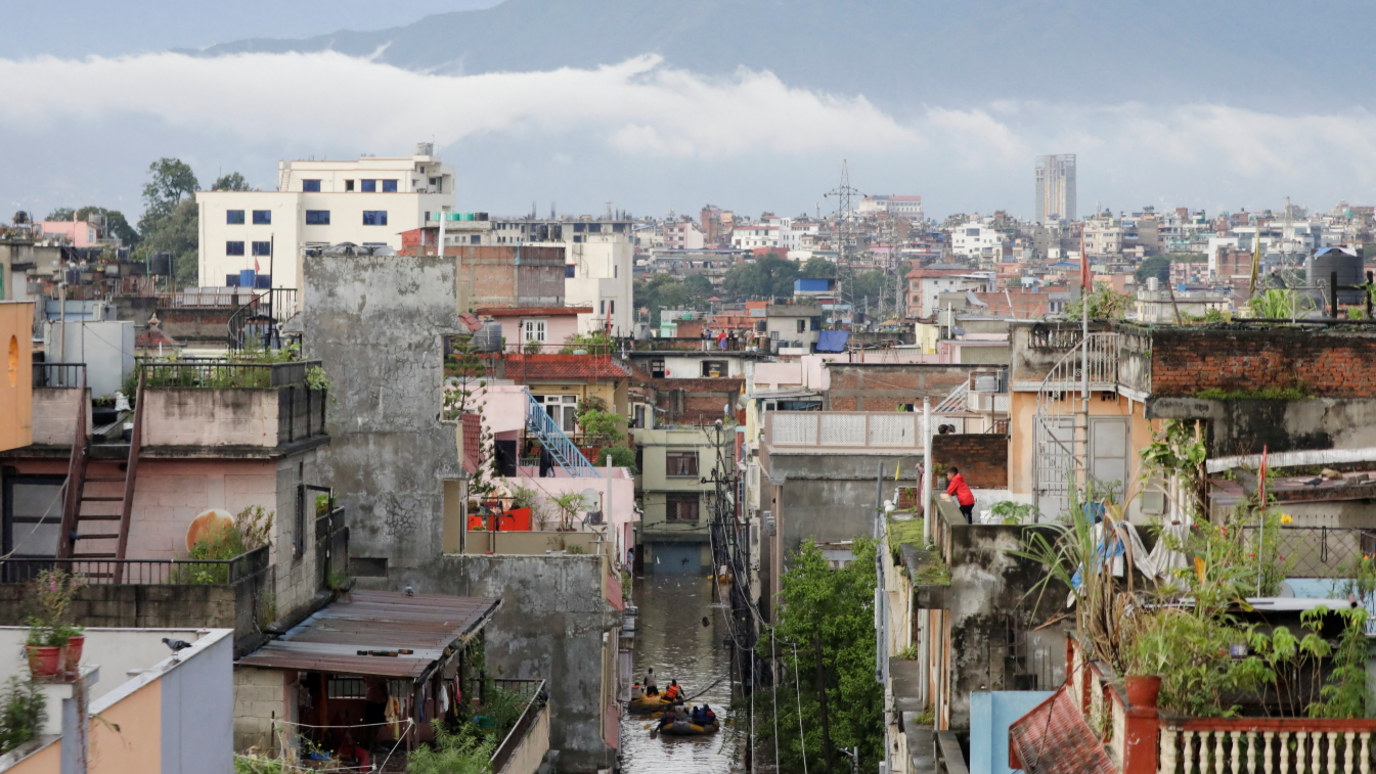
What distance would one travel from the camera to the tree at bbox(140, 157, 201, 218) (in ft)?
481

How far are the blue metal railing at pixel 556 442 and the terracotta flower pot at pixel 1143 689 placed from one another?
27868 millimetres

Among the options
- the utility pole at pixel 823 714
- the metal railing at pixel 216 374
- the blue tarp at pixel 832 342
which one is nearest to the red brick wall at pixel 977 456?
the utility pole at pixel 823 714

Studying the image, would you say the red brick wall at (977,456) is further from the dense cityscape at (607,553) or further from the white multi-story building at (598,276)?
the white multi-story building at (598,276)

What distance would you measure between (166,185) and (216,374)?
13451 cm

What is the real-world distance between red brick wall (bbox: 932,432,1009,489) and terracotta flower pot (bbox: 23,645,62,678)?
16.7 meters

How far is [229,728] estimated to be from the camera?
13.9m

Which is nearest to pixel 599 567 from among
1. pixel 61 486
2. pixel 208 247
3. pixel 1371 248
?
pixel 61 486

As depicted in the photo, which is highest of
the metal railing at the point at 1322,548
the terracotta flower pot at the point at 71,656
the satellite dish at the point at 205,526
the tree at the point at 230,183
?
the tree at the point at 230,183

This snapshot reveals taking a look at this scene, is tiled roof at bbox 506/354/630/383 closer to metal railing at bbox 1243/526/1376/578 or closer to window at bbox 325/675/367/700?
window at bbox 325/675/367/700

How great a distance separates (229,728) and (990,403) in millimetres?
20494

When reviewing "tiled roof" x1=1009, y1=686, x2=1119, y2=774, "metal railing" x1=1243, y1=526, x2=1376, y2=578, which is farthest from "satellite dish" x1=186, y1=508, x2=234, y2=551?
"metal railing" x1=1243, y1=526, x2=1376, y2=578

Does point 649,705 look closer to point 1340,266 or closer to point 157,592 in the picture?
point 1340,266

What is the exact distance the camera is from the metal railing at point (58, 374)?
19250mm

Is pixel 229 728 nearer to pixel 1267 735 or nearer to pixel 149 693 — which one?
pixel 149 693
